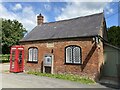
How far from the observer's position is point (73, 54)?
15961 mm

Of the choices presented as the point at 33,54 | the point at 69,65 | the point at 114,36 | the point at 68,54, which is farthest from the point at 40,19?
the point at 114,36

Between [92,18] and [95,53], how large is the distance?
4.89 metres

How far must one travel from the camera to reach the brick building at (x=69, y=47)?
14836 mm

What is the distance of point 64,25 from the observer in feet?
63.9

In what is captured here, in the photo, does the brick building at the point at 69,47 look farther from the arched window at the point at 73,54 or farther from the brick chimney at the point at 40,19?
the brick chimney at the point at 40,19

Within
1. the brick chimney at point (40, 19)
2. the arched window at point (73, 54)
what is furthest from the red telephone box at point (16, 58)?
the arched window at point (73, 54)

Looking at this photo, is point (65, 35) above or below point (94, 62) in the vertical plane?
above

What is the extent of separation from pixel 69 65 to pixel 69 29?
410 centimetres

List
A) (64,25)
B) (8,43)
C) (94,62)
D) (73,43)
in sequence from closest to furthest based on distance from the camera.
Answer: (94,62), (73,43), (64,25), (8,43)

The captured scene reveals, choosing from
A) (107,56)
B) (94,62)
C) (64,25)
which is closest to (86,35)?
(94,62)

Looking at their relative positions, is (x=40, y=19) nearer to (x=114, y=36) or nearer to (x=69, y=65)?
(x=69, y=65)

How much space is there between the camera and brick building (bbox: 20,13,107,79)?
1484 centimetres

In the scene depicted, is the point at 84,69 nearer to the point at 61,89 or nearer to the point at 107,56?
the point at 107,56

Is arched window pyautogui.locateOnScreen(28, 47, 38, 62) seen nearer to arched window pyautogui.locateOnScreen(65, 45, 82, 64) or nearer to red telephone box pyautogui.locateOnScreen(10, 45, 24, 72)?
red telephone box pyautogui.locateOnScreen(10, 45, 24, 72)
